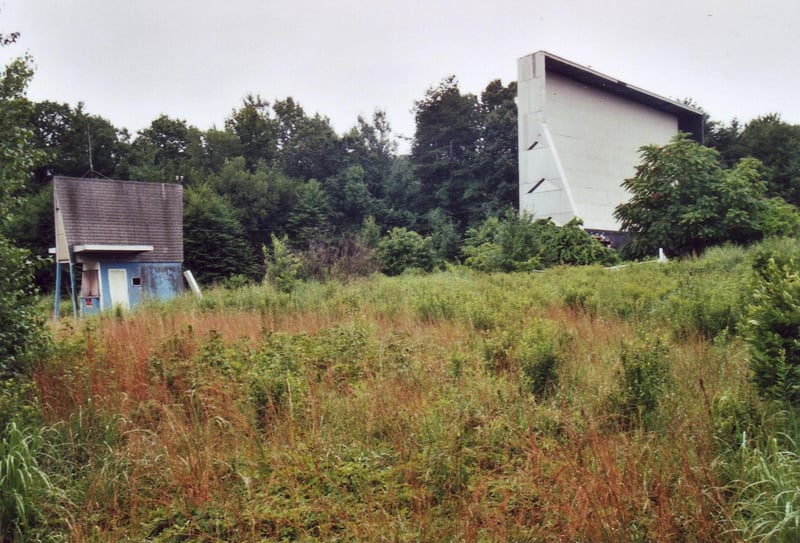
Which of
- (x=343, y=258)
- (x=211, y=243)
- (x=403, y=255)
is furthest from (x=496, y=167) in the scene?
(x=211, y=243)

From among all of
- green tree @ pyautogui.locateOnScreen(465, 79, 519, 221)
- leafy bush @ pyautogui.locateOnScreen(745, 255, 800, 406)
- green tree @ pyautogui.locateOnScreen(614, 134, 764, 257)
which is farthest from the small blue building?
green tree @ pyautogui.locateOnScreen(465, 79, 519, 221)

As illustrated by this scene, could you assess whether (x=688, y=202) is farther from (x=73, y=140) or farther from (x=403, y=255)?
(x=73, y=140)

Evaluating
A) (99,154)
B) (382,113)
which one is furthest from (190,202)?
(382,113)

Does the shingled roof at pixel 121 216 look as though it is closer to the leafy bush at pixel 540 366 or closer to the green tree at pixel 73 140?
the leafy bush at pixel 540 366

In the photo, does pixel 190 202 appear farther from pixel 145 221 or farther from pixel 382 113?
pixel 382 113

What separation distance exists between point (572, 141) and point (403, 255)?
9.96 m

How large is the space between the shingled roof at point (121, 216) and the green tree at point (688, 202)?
16.8 metres

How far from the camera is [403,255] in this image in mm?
27422

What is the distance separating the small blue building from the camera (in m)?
18.1

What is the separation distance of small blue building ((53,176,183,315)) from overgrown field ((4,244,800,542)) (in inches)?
555

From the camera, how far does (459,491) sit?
307 cm

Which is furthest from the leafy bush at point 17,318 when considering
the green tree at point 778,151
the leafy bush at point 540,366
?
the green tree at point 778,151

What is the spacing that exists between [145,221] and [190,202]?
42.5 ft

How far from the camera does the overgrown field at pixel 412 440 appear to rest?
8.98 feet
